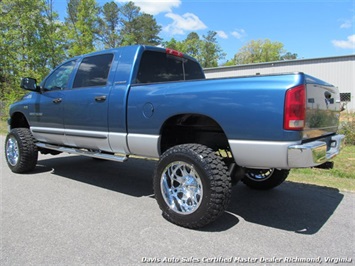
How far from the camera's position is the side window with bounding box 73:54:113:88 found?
15.2 feet

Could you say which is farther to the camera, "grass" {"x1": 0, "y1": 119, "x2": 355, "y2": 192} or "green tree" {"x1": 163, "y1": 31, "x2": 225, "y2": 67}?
"green tree" {"x1": 163, "y1": 31, "x2": 225, "y2": 67}

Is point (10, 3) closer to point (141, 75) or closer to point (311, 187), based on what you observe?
point (141, 75)

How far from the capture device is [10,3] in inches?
896

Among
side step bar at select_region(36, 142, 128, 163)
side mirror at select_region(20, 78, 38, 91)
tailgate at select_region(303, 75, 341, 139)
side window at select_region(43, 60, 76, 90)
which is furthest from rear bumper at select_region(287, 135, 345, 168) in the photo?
side mirror at select_region(20, 78, 38, 91)

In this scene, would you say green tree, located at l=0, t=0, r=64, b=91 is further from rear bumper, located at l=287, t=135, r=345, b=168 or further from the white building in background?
rear bumper, located at l=287, t=135, r=345, b=168

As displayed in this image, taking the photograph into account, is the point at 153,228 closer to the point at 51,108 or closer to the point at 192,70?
the point at 192,70

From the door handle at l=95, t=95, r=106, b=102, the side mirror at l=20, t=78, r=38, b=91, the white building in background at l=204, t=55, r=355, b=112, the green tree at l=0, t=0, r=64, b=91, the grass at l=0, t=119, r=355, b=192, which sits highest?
the green tree at l=0, t=0, r=64, b=91

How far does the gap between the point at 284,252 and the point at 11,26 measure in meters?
25.2

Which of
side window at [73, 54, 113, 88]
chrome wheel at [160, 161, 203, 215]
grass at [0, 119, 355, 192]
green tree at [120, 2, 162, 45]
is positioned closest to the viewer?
chrome wheel at [160, 161, 203, 215]

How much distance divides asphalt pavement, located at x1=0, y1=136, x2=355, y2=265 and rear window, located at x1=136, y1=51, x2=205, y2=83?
5.65ft

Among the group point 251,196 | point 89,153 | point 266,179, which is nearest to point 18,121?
point 89,153

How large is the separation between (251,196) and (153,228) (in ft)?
5.86

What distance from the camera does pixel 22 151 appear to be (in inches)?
227

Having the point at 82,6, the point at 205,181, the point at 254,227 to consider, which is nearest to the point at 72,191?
the point at 205,181
